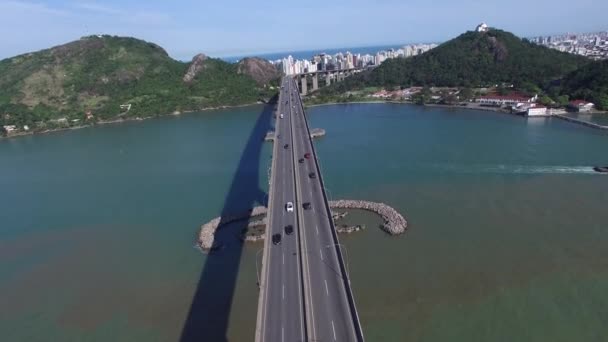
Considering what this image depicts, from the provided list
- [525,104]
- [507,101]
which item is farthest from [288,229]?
[507,101]

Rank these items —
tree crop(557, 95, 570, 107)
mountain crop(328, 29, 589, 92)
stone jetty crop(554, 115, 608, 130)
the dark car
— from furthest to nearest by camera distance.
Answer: mountain crop(328, 29, 589, 92)
tree crop(557, 95, 570, 107)
stone jetty crop(554, 115, 608, 130)
the dark car

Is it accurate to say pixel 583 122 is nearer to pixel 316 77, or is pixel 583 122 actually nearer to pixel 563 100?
pixel 563 100

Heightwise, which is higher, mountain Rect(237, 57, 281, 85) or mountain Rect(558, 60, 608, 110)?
mountain Rect(237, 57, 281, 85)

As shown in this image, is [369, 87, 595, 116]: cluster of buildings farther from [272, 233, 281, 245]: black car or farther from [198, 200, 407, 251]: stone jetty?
[272, 233, 281, 245]: black car

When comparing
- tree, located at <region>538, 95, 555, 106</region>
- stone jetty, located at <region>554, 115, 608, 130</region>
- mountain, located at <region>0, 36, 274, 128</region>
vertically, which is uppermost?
mountain, located at <region>0, 36, 274, 128</region>

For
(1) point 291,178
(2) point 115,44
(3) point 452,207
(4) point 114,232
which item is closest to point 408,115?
(3) point 452,207

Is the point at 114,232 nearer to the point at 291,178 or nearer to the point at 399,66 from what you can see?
the point at 291,178

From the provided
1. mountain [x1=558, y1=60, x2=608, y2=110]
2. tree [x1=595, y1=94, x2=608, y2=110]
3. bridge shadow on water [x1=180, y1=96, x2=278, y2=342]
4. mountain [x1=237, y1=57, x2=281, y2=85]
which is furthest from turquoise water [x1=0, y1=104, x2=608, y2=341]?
mountain [x1=237, y1=57, x2=281, y2=85]
